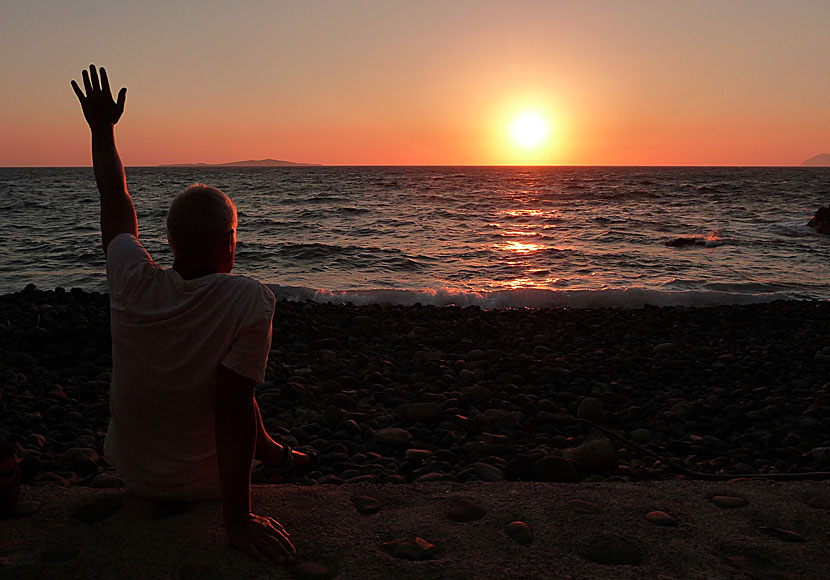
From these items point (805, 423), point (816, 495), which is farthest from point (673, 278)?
point (816, 495)

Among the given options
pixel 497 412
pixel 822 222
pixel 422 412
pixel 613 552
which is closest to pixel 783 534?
pixel 613 552

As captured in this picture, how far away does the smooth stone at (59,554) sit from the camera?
2.23 m

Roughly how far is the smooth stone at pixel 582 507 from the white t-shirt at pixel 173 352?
159 cm

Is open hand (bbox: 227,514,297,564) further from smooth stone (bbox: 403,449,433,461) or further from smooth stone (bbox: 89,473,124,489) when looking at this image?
smooth stone (bbox: 403,449,433,461)

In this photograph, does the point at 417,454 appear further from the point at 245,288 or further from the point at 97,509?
the point at 245,288

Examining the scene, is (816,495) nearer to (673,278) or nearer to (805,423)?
(805,423)

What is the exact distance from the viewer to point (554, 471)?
10.9 ft

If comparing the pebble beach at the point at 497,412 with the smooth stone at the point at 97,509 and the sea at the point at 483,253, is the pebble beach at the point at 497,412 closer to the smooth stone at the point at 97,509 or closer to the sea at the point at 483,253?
the smooth stone at the point at 97,509

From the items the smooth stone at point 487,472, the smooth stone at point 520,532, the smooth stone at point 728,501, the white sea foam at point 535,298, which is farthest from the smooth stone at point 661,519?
the white sea foam at point 535,298

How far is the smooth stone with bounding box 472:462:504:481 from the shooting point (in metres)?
3.31

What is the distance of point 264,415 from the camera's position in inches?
175

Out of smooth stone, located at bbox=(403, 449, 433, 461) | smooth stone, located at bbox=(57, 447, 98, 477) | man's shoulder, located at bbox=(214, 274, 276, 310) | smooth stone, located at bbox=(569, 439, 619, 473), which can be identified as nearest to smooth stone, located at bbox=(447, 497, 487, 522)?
smooth stone, located at bbox=(403, 449, 433, 461)

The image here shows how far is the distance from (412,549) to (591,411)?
2562 mm

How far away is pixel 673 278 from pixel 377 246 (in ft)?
26.5
